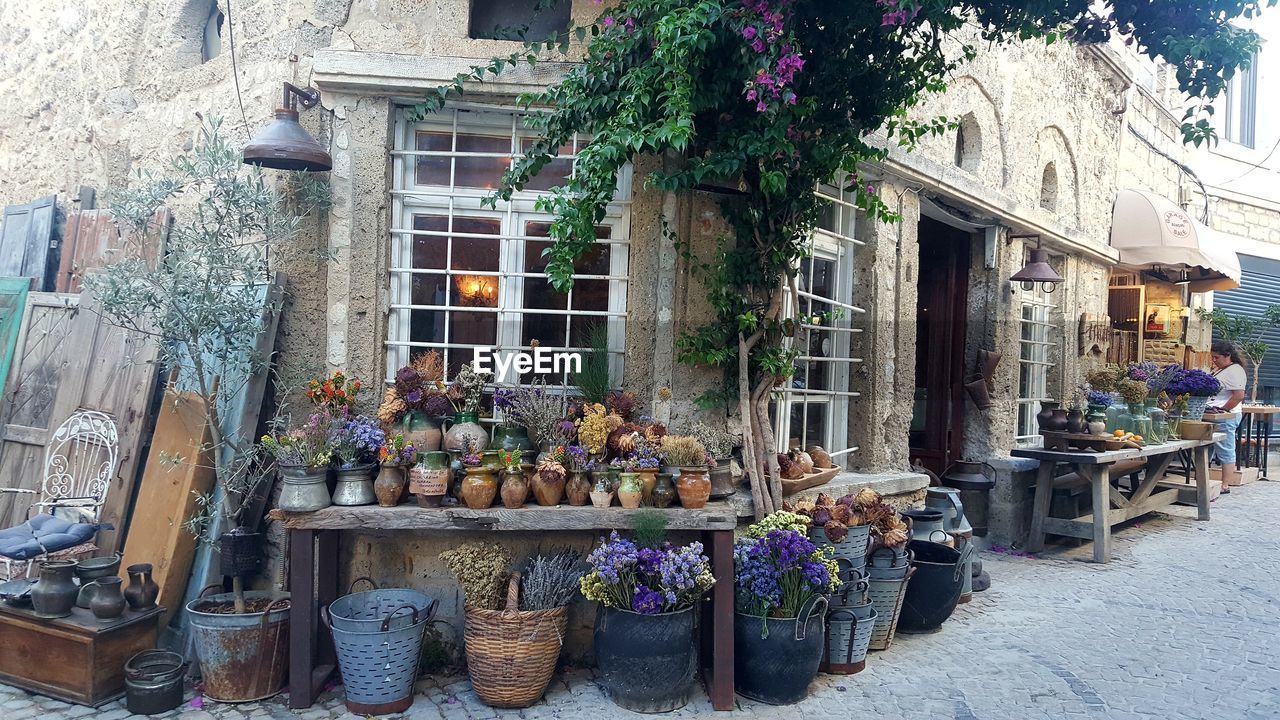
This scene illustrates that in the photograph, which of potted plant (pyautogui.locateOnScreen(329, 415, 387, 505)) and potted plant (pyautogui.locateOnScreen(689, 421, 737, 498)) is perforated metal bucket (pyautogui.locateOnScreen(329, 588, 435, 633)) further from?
potted plant (pyautogui.locateOnScreen(689, 421, 737, 498))

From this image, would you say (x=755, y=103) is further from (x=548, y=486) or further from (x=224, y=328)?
(x=224, y=328)

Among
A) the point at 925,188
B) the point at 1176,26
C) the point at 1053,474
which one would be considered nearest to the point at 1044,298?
the point at 1053,474

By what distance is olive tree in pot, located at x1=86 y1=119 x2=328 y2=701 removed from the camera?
12.3ft

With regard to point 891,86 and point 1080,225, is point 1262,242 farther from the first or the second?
point 891,86

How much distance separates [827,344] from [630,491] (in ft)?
7.95

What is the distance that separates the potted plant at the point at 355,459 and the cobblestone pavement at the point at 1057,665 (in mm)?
957

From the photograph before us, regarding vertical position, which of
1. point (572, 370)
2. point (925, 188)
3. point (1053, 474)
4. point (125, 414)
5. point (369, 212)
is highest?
point (925, 188)

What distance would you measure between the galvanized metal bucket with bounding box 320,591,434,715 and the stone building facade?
1.91 ft

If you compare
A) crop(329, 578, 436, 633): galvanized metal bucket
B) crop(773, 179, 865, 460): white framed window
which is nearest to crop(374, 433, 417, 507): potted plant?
crop(329, 578, 436, 633): galvanized metal bucket

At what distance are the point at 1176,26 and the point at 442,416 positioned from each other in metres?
4.20

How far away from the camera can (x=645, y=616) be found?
368cm

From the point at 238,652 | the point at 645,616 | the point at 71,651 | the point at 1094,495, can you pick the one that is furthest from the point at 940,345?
the point at 71,651

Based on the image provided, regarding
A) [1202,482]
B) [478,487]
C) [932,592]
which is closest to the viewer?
[478,487]

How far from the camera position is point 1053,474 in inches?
273
